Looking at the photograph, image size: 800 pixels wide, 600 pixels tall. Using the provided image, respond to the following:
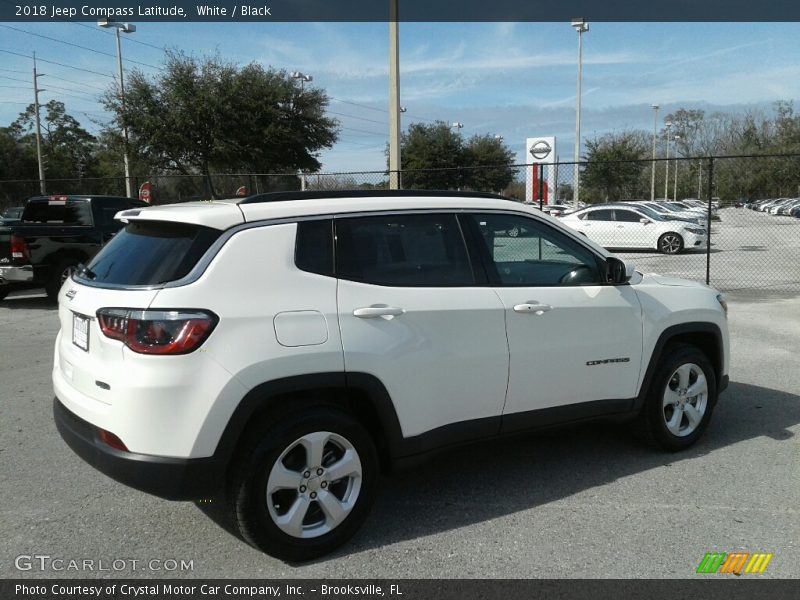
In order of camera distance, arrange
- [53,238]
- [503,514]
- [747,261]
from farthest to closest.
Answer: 1. [747,261]
2. [53,238]
3. [503,514]

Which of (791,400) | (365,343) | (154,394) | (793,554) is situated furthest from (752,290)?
(154,394)

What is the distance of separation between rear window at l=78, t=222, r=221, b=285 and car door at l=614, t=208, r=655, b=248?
2001 cm

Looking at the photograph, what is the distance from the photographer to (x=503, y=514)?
3947 mm

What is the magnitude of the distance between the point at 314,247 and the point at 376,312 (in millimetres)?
450

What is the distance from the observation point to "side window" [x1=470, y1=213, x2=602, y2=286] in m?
4.13

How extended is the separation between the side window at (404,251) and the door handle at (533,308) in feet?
1.01

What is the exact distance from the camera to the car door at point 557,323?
159 inches

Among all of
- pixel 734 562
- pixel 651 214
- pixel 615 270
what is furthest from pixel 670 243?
pixel 734 562

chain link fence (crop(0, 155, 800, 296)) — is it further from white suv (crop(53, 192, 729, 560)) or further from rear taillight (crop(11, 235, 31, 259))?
white suv (crop(53, 192, 729, 560))

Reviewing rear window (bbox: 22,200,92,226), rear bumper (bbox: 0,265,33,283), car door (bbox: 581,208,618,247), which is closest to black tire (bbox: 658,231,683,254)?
car door (bbox: 581,208,618,247)

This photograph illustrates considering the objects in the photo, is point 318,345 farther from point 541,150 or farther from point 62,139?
point 62,139
